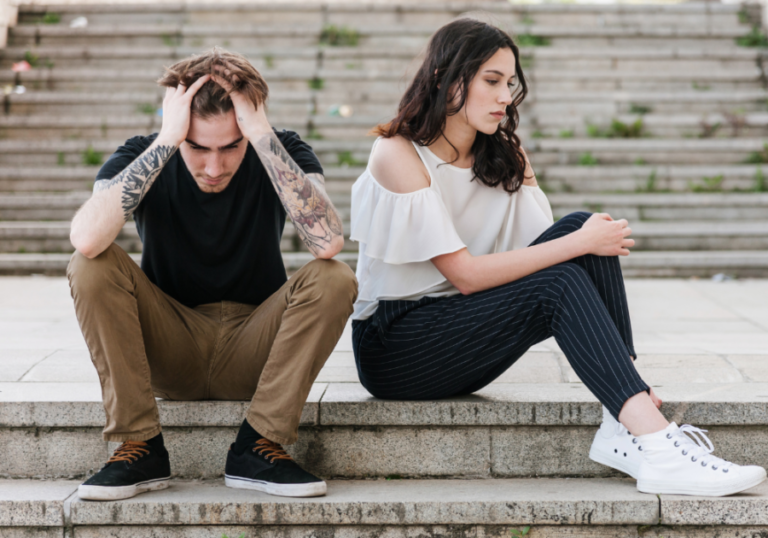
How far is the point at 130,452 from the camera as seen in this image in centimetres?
205

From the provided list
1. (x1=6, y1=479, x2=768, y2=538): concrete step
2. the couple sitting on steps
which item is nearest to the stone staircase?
(x1=6, y1=479, x2=768, y2=538): concrete step

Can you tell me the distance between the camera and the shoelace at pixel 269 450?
2070 mm

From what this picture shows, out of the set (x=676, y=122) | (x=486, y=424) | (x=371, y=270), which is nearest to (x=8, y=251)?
(x=371, y=270)

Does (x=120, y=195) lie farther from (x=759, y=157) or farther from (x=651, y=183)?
(x=759, y=157)

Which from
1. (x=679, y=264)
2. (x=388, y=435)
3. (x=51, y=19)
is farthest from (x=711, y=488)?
(x=51, y=19)

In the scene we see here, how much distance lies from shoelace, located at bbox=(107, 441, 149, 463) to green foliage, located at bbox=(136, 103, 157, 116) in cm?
599

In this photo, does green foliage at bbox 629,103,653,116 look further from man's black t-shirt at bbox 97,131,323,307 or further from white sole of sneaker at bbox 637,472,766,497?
white sole of sneaker at bbox 637,472,766,497

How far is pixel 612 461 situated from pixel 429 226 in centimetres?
90

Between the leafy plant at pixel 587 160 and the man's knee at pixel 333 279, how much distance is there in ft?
17.3

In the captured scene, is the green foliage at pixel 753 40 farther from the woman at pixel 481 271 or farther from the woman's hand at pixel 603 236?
the woman's hand at pixel 603 236

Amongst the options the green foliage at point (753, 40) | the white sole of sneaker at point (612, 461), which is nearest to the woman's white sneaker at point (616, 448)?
the white sole of sneaker at point (612, 461)

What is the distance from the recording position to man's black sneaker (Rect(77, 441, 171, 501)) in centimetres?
201

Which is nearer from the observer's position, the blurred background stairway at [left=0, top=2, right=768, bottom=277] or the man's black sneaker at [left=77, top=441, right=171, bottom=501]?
the man's black sneaker at [left=77, top=441, right=171, bottom=501]

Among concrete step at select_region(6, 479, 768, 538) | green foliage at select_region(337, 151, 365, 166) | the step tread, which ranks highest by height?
green foliage at select_region(337, 151, 365, 166)
